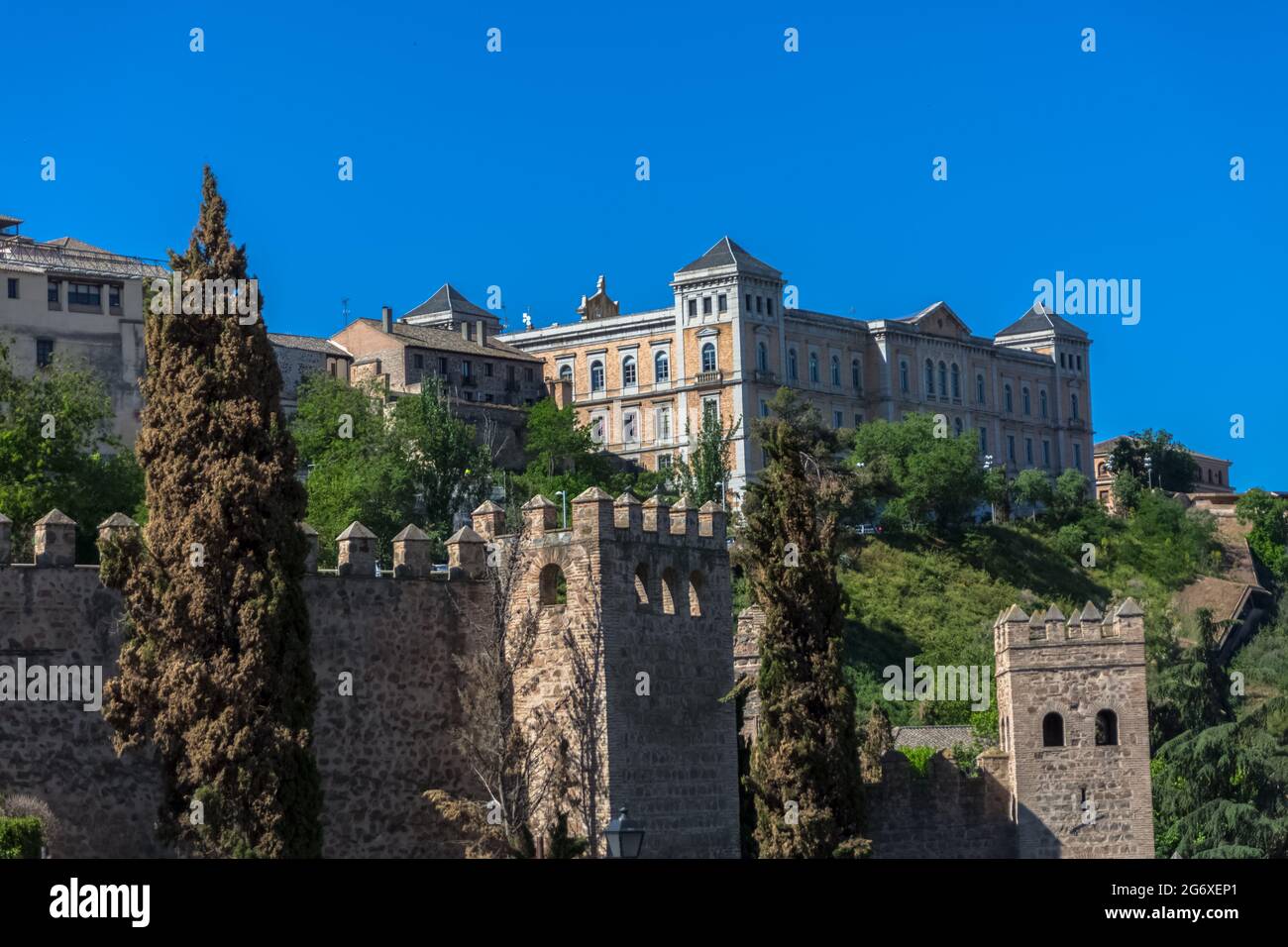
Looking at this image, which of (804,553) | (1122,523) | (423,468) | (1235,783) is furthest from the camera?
(1122,523)

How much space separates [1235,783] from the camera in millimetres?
59875

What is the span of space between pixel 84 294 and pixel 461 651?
47.4 meters

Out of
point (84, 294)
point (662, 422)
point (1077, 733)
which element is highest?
point (84, 294)

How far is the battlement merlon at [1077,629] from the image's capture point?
158 feet

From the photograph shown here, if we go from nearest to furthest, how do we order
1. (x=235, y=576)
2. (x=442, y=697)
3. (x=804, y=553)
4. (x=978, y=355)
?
(x=235, y=576)
(x=442, y=697)
(x=804, y=553)
(x=978, y=355)

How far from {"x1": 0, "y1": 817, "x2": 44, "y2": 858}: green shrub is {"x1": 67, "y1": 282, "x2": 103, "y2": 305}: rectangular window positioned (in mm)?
51814

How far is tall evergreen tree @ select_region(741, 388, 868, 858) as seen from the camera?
132ft

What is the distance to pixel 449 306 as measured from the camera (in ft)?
397

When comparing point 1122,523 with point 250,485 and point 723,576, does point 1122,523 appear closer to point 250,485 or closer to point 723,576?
point 723,576

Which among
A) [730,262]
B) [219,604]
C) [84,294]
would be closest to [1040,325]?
[730,262]

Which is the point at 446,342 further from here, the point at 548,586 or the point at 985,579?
the point at 548,586

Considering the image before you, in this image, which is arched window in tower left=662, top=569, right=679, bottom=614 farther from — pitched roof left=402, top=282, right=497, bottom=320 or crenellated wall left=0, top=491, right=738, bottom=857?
pitched roof left=402, top=282, right=497, bottom=320
